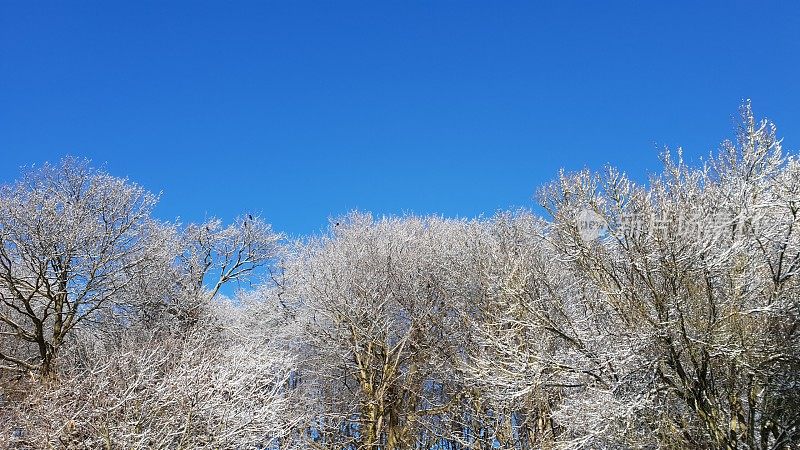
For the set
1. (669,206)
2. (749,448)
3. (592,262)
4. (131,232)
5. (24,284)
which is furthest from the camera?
(131,232)

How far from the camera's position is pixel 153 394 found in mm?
13719

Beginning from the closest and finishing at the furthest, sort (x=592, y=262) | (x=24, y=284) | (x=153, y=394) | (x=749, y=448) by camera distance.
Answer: (x=749, y=448), (x=592, y=262), (x=153, y=394), (x=24, y=284)

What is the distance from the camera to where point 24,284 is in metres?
→ 18.4

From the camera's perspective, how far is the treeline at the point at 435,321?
1125cm

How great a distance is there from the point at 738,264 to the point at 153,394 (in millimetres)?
12172

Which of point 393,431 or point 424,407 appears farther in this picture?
point 424,407

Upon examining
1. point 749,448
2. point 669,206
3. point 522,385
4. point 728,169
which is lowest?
point 749,448

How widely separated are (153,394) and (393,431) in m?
10.0

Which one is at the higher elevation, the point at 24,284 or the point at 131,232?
the point at 131,232

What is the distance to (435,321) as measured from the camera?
2239cm

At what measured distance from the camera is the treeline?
1125 cm

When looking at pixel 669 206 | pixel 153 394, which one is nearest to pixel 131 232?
pixel 153 394

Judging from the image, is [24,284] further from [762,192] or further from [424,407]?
[762,192]

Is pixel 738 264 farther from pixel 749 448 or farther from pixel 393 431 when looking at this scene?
pixel 393 431
